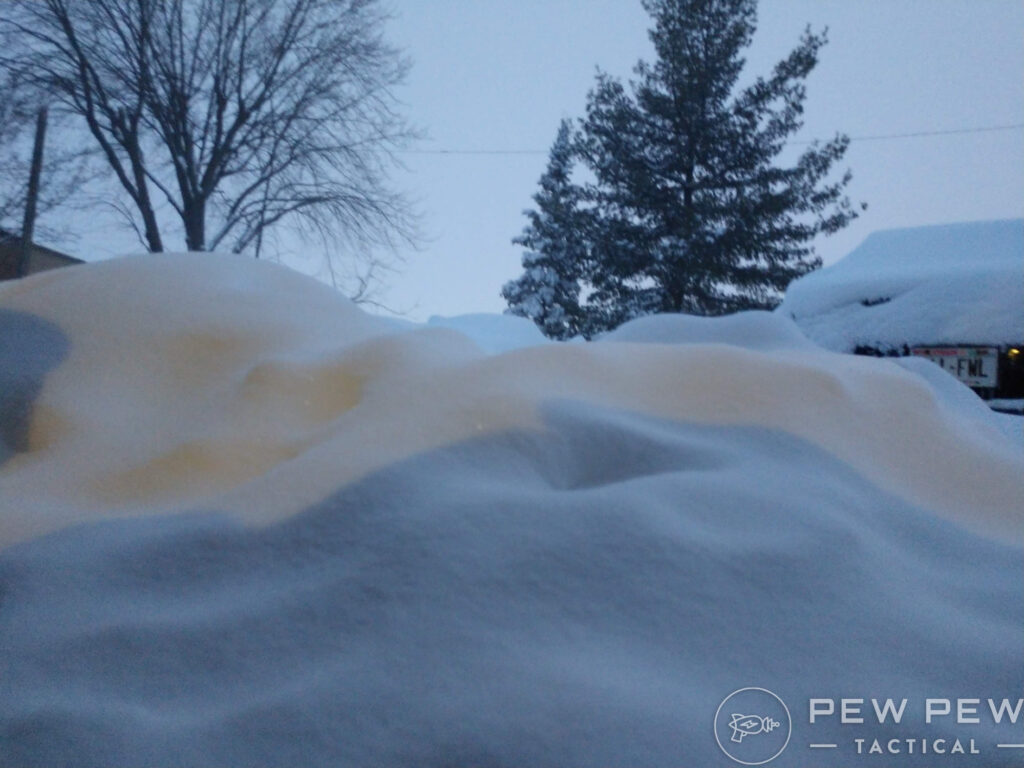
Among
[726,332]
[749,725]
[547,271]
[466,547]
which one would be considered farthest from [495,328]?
[547,271]

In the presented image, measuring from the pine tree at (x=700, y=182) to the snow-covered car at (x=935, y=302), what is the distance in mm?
8586

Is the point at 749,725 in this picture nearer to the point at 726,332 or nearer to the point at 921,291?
the point at 726,332

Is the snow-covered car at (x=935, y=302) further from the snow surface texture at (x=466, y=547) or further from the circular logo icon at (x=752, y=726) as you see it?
the circular logo icon at (x=752, y=726)

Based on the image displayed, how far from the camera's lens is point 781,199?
14125 millimetres

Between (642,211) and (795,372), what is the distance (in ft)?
44.0

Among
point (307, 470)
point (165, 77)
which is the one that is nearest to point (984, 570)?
point (307, 470)

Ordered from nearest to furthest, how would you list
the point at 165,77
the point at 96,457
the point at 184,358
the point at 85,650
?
1. the point at 85,650
2. the point at 96,457
3. the point at 184,358
4. the point at 165,77

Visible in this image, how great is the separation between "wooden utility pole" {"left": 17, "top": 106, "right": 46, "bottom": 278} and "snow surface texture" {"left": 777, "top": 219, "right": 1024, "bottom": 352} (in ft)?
31.0

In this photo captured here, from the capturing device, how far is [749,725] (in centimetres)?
107

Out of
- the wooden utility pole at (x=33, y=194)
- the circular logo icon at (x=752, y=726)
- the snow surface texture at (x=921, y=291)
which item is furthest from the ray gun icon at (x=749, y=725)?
the wooden utility pole at (x=33, y=194)

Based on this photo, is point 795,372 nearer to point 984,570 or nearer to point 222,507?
point 984,570

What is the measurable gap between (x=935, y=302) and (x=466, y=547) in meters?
3.98

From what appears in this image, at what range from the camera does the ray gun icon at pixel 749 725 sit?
41.4 inches

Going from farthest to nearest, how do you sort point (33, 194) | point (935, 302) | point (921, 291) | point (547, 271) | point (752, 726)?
point (547, 271)
point (33, 194)
point (921, 291)
point (935, 302)
point (752, 726)
